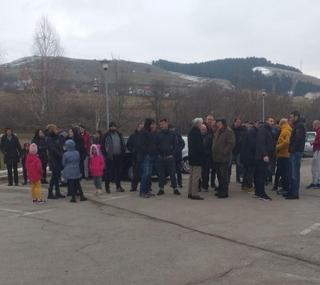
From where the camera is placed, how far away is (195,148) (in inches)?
484

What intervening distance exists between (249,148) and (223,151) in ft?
2.68

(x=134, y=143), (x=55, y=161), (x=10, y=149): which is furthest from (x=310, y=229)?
(x=10, y=149)

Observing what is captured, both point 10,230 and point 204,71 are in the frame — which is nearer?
point 10,230

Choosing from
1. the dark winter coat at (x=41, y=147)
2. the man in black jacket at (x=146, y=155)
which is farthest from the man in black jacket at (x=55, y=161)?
the dark winter coat at (x=41, y=147)

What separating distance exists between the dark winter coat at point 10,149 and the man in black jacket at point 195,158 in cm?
600

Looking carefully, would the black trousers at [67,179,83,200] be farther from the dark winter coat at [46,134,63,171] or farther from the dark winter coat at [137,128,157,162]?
the dark winter coat at [137,128,157,162]

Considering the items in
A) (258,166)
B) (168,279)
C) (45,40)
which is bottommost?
(168,279)

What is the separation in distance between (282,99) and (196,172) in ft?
171

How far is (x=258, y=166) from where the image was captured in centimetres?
1209

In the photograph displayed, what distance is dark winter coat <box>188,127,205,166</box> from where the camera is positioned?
12.2m

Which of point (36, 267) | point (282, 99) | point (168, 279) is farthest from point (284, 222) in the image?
point (282, 99)

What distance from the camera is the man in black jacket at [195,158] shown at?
12.2 m

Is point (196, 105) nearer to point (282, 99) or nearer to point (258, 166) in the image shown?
point (282, 99)

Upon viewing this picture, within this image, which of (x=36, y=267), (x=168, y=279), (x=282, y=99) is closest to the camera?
(x=168, y=279)
